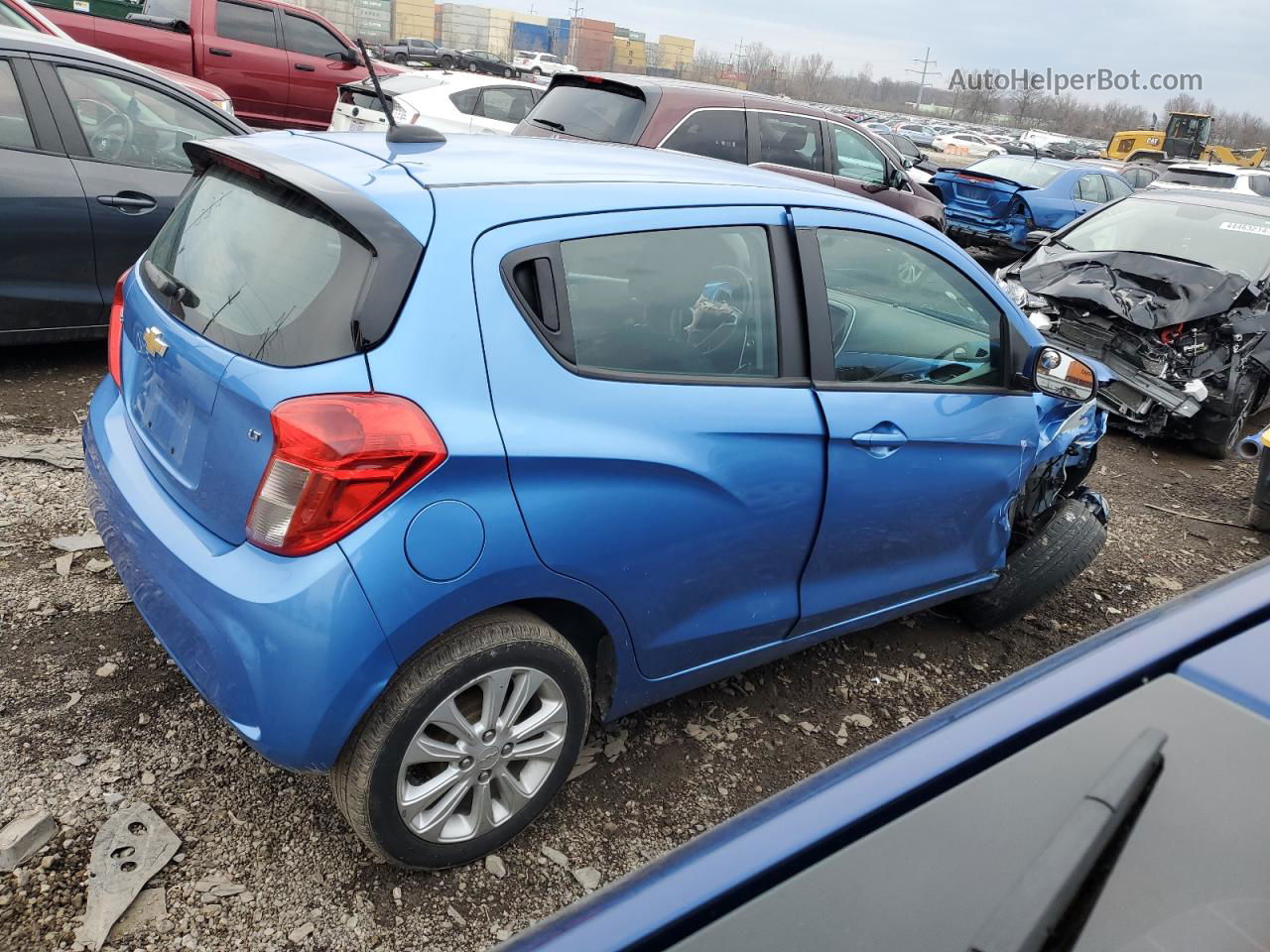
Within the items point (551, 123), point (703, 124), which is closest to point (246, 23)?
point (551, 123)

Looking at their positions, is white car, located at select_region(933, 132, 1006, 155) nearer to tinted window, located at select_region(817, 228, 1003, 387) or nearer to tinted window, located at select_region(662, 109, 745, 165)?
tinted window, located at select_region(662, 109, 745, 165)

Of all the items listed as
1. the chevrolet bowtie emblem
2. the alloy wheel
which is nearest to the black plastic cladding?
the chevrolet bowtie emblem

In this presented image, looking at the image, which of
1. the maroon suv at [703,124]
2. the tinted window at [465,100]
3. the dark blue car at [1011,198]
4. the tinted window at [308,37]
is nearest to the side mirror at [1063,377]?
the maroon suv at [703,124]

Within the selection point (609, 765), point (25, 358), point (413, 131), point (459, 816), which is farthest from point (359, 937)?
point (25, 358)

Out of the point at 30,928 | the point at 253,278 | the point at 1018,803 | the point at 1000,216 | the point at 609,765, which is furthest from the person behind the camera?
the point at 1000,216

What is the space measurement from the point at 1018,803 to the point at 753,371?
1586 mm

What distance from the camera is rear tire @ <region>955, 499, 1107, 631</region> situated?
3758mm

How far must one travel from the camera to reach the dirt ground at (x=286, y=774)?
220 centimetres

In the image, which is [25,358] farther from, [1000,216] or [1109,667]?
[1000,216]

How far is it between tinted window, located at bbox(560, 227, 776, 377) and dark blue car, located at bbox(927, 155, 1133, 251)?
35.6 ft

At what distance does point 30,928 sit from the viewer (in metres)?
2.05

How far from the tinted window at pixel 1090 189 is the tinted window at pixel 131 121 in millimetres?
12413

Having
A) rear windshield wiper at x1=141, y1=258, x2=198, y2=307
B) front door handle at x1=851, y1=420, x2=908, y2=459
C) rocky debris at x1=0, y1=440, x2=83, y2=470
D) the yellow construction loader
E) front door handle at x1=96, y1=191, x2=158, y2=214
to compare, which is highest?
the yellow construction loader

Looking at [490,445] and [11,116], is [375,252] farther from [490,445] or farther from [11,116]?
[11,116]
